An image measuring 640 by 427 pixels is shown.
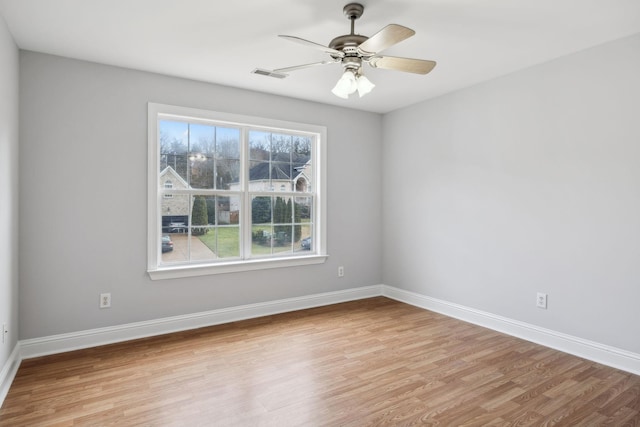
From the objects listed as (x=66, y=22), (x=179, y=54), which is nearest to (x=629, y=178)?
(x=179, y=54)

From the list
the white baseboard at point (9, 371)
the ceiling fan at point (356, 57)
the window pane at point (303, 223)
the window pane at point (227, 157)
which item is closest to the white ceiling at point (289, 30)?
the ceiling fan at point (356, 57)

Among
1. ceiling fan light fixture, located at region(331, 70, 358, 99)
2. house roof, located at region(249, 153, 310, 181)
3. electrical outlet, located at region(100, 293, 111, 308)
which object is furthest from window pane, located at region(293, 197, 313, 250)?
ceiling fan light fixture, located at region(331, 70, 358, 99)

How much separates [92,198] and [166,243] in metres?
0.76

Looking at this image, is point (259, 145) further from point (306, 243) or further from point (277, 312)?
point (277, 312)

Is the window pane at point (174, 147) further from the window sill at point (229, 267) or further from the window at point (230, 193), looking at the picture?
the window sill at point (229, 267)

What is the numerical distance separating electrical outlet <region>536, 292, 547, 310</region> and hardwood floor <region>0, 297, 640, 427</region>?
35 centimetres

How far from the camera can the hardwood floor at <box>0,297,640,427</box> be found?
6.99 feet

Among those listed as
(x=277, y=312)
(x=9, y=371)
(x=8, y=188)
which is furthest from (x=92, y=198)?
(x=277, y=312)

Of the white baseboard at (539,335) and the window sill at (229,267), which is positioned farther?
the window sill at (229,267)

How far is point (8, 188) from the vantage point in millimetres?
2555

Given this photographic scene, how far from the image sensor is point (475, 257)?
12.6 feet

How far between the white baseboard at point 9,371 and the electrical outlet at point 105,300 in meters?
0.62

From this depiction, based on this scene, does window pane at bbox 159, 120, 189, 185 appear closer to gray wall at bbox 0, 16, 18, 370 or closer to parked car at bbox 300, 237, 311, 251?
gray wall at bbox 0, 16, 18, 370

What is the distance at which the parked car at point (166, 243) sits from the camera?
3.59m
